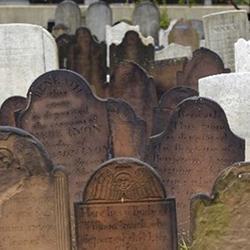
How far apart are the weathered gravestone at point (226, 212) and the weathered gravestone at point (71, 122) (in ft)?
4.74

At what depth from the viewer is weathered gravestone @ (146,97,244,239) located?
521cm

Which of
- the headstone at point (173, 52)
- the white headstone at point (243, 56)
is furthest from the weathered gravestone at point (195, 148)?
the headstone at point (173, 52)

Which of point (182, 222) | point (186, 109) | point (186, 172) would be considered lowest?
Answer: point (182, 222)

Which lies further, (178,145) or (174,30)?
(174,30)

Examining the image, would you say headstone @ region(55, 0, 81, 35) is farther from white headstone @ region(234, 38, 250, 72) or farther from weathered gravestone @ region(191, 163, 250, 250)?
weathered gravestone @ region(191, 163, 250, 250)

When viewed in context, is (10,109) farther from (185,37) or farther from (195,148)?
(185,37)

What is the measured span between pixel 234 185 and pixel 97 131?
1666mm

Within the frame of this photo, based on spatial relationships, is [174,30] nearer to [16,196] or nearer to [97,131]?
[97,131]

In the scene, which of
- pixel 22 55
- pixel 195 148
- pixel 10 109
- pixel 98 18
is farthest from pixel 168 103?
pixel 98 18

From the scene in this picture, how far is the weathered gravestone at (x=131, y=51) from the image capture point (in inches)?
385

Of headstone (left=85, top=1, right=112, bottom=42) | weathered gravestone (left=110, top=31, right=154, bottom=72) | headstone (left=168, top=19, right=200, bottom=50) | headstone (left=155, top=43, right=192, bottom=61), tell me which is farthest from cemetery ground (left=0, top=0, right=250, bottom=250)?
headstone (left=85, top=1, right=112, bottom=42)

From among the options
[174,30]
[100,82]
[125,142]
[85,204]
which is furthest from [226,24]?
[85,204]

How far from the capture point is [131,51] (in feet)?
32.3

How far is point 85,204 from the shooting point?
4.31m
